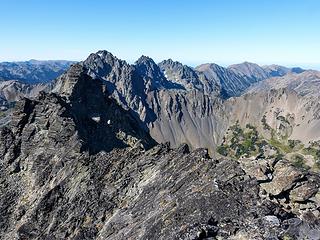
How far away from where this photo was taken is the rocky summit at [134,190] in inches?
2408

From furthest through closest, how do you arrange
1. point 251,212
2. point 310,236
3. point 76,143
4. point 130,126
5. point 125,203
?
point 130,126, point 76,143, point 125,203, point 251,212, point 310,236

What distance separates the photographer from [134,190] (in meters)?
85.8

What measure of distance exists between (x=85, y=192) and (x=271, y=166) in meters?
38.3

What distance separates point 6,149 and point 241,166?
→ 2713 inches

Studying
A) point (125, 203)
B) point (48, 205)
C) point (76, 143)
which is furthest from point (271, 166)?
point (76, 143)

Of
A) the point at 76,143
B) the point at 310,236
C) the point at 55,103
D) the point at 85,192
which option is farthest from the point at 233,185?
the point at 55,103

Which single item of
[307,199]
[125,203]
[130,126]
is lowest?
[130,126]

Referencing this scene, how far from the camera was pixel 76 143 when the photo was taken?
116 m

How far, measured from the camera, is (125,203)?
274 feet

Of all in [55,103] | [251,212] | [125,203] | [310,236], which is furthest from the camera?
[55,103]

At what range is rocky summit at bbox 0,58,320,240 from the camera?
61156 mm

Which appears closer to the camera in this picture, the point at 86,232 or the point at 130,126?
the point at 86,232

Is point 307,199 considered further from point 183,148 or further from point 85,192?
point 85,192

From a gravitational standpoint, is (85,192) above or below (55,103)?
below
